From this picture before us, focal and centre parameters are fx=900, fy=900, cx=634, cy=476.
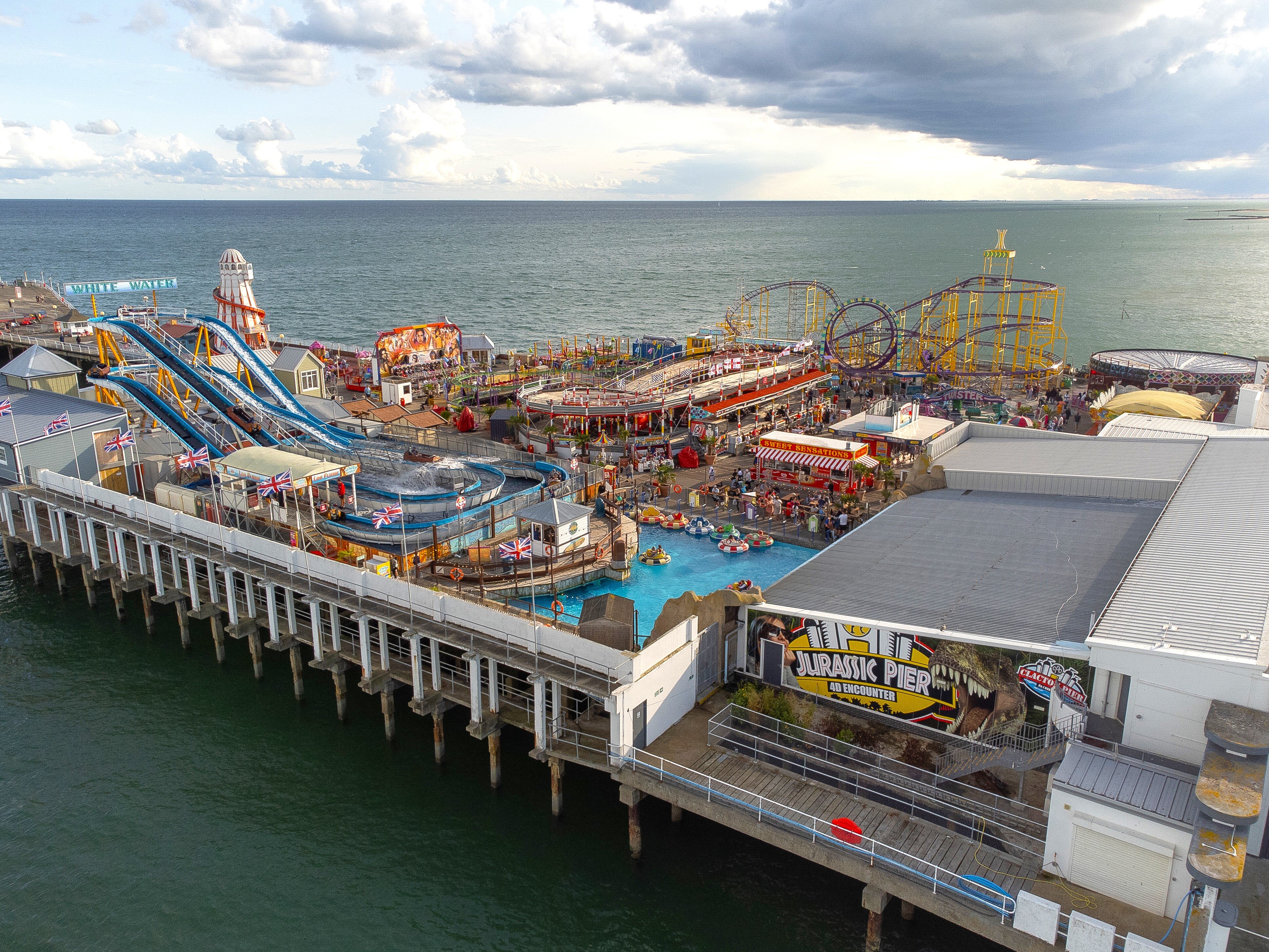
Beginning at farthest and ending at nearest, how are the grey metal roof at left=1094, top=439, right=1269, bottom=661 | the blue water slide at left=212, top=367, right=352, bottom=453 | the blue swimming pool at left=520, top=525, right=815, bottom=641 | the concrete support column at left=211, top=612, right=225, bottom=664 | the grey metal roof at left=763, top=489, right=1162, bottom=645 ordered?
the blue water slide at left=212, top=367, right=352, bottom=453, the blue swimming pool at left=520, top=525, right=815, bottom=641, the concrete support column at left=211, top=612, right=225, bottom=664, the grey metal roof at left=763, top=489, right=1162, bottom=645, the grey metal roof at left=1094, top=439, right=1269, bottom=661

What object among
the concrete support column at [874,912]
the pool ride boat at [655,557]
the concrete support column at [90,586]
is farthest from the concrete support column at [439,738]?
the concrete support column at [90,586]

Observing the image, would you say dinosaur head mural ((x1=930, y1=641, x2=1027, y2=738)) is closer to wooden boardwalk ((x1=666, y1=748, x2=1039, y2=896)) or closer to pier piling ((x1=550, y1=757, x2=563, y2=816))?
wooden boardwalk ((x1=666, y1=748, x2=1039, y2=896))

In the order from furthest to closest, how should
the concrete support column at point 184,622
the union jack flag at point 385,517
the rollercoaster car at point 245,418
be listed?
the rollercoaster car at point 245,418 → the concrete support column at point 184,622 → the union jack flag at point 385,517

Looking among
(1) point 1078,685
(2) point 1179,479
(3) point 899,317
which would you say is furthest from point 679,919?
(3) point 899,317

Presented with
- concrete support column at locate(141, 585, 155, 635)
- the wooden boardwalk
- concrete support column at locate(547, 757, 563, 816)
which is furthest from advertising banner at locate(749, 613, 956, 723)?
concrete support column at locate(141, 585, 155, 635)

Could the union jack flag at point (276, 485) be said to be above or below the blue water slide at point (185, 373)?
below

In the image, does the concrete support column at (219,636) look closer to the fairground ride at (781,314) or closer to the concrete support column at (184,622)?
the concrete support column at (184,622)

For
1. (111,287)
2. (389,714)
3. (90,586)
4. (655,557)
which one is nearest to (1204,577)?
(655,557)
